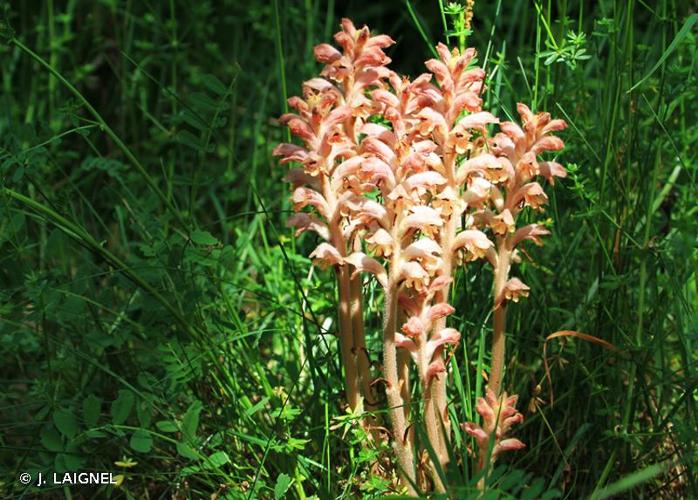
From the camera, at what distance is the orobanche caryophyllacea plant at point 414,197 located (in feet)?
6.77

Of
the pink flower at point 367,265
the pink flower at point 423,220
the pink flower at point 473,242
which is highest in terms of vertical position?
the pink flower at point 423,220

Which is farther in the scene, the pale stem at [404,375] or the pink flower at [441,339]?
the pale stem at [404,375]

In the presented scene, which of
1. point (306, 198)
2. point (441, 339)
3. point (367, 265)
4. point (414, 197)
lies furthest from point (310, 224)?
point (441, 339)

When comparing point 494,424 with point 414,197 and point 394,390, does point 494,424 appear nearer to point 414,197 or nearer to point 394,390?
point 394,390

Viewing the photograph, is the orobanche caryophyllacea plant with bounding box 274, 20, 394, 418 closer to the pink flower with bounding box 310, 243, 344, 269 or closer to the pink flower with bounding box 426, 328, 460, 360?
the pink flower with bounding box 310, 243, 344, 269

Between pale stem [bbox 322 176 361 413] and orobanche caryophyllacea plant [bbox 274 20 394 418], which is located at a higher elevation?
orobanche caryophyllacea plant [bbox 274 20 394 418]

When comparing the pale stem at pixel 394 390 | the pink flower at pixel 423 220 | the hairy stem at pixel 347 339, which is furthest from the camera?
the hairy stem at pixel 347 339

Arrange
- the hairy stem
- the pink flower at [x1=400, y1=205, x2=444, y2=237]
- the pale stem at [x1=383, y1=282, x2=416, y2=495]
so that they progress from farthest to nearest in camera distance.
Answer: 1. the hairy stem
2. the pale stem at [x1=383, y1=282, x2=416, y2=495]
3. the pink flower at [x1=400, y1=205, x2=444, y2=237]

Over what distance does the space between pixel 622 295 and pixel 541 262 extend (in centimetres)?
43

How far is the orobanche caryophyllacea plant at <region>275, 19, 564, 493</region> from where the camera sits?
81.3 inches

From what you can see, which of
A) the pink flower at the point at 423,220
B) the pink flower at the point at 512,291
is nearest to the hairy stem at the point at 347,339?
the pink flower at the point at 423,220

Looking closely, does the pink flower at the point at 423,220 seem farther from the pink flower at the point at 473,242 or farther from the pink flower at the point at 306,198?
the pink flower at the point at 306,198

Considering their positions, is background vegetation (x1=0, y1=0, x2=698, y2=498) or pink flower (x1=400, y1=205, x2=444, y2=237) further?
background vegetation (x1=0, y1=0, x2=698, y2=498)

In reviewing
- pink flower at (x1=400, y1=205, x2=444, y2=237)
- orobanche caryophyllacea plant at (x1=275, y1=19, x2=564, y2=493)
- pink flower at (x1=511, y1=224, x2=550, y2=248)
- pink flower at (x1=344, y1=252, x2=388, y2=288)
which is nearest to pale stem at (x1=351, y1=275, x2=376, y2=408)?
orobanche caryophyllacea plant at (x1=275, y1=19, x2=564, y2=493)
